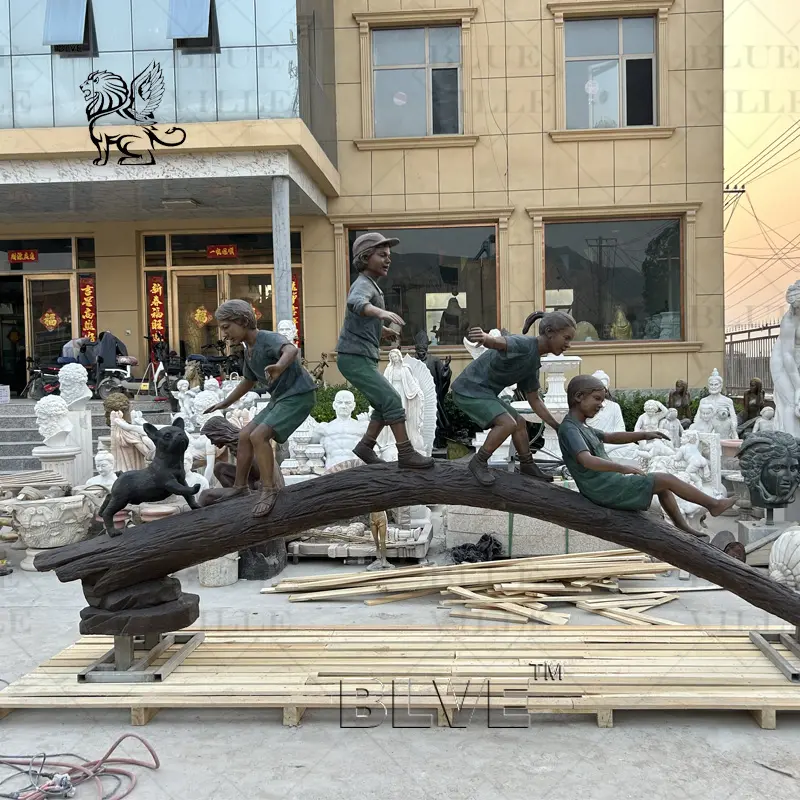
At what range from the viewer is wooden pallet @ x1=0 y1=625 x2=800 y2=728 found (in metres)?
3.94

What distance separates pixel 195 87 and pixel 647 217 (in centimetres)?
808

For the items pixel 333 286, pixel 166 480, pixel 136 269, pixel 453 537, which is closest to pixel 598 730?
pixel 166 480

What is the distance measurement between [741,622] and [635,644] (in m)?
1.42

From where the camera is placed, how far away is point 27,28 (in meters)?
11.2

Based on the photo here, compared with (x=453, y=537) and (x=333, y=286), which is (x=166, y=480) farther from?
(x=333, y=286)

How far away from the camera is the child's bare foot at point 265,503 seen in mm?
4215

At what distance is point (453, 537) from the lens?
7.29 metres

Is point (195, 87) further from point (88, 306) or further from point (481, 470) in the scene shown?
point (481, 470)

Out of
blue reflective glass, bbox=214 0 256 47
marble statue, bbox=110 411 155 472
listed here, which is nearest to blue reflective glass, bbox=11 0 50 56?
blue reflective glass, bbox=214 0 256 47

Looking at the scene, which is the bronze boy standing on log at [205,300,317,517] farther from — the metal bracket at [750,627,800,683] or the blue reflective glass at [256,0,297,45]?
the blue reflective glass at [256,0,297,45]

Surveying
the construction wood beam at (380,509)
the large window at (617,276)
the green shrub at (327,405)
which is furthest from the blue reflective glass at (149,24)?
the construction wood beam at (380,509)

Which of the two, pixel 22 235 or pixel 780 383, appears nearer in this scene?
pixel 780 383

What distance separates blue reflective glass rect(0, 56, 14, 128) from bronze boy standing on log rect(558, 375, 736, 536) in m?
10.2

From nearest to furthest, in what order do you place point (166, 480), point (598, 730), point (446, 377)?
1. point (598, 730)
2. point (166, 480)
3. point (446, 377)
